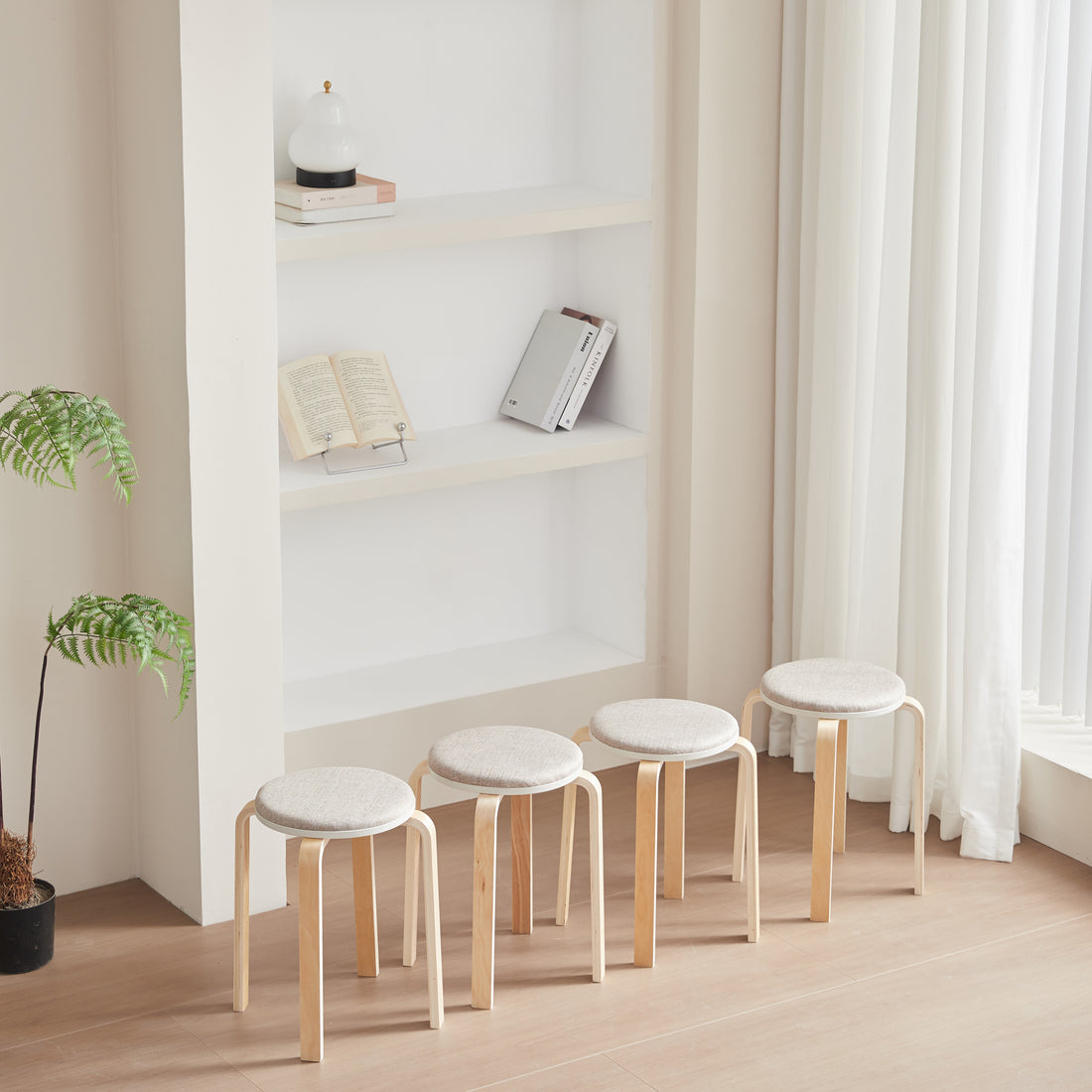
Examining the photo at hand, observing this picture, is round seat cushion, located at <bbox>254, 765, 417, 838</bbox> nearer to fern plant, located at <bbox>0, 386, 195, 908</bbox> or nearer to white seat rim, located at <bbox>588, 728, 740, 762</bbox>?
fern plant, located at <bbox>0, 386, 195, 908</bbox>

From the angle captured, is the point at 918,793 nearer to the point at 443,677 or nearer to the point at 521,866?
the point at 521,866

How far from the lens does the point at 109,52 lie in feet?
10.2

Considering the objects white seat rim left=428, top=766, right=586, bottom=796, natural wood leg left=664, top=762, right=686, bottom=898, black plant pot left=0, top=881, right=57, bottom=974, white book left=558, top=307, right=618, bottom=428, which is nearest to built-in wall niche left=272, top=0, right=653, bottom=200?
white book left=558, top=307, right=618, bottom=428

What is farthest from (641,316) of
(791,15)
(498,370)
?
(791,15)

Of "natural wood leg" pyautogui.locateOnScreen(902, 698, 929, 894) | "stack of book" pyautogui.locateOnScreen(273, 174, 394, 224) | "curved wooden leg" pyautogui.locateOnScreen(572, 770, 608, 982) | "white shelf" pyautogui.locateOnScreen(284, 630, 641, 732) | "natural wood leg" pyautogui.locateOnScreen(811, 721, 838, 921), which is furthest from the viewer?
"white shelf" pyautogui.locateOnScreen(284, 630, 641, 732)

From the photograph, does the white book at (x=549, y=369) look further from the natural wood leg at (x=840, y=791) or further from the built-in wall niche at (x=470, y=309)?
the natural wood leg at (x=840, y=791)

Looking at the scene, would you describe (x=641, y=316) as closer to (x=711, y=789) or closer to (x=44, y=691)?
(x=711, y=789)

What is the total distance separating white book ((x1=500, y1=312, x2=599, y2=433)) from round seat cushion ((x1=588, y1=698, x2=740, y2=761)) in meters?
0.93

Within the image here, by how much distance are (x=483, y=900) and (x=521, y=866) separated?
30 centimetres

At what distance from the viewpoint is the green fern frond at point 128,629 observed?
291 centimetres

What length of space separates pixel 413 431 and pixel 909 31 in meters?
1.33

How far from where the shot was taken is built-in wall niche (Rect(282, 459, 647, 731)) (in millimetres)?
3896

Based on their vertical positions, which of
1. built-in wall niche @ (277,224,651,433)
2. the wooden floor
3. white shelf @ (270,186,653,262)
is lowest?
the wooden floor

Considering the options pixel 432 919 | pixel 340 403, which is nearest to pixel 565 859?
pixel 432 919
